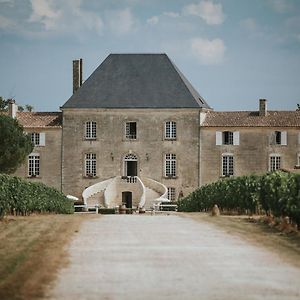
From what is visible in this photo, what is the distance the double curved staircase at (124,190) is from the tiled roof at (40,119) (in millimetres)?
5594

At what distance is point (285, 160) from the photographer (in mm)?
59500

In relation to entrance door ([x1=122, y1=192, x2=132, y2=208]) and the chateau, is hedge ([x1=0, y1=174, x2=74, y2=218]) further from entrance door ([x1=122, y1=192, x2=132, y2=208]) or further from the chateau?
the chateau

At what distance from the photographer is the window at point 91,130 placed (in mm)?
61469

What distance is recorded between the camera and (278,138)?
59.9m

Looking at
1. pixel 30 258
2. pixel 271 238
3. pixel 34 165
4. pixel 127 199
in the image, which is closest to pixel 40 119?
pixel 34 165

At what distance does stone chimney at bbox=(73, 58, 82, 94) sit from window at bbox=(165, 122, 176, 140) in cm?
757

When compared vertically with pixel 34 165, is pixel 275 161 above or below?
above

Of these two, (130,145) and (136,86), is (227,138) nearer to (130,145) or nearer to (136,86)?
(130,145)

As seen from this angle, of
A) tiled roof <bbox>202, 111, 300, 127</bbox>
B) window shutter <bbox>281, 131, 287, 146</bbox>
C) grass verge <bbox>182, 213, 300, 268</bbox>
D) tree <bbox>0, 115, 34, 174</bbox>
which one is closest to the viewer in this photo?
grass verge <bbox>182, 213, 300, 268</bbox>

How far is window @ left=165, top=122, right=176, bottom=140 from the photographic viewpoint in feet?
200

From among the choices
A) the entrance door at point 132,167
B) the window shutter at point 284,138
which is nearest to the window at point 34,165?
the entrance door at point 132,167

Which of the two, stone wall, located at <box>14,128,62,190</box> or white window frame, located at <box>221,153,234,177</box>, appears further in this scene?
stone wall, located at <box>14,128,62,190</box>

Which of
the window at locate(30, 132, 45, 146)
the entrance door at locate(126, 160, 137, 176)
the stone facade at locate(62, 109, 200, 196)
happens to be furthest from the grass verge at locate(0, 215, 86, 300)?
the window at locate(30, 132, 45, 146)

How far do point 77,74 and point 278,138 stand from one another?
50.8ft
